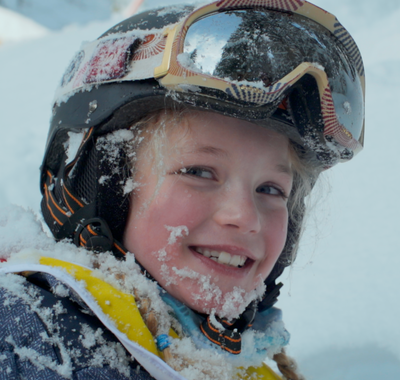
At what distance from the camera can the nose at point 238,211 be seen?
125 centimetres

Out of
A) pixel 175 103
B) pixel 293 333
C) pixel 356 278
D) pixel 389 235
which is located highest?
pixel 175 103

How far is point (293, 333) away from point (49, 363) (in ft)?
6.24

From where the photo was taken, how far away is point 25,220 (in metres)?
1.39

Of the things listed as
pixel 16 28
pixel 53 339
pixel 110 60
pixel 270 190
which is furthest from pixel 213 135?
pixel 16 28

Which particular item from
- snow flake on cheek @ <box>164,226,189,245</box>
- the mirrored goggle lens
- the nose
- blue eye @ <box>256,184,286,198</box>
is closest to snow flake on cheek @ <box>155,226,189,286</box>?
snow flake on cheek @ <box>164,226,189,245</box>

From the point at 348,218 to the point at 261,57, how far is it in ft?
7.74

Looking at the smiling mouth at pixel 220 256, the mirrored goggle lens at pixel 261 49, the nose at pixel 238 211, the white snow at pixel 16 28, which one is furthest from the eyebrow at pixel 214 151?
the white snow at pixel 16 28

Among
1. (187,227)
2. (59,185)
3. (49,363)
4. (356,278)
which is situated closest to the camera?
(49,363)

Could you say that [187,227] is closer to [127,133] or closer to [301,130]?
[127,133]

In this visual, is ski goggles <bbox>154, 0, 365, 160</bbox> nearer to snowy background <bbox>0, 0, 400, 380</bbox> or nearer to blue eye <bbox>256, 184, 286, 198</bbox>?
blue eye <bbox>256, 184, 286, 198</bbox>

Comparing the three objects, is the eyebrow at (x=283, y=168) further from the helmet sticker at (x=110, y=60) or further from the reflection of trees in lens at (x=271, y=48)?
the helmet sticker at (x=110, y=60)

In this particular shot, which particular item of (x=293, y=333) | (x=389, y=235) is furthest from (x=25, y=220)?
(x=389, y=235)

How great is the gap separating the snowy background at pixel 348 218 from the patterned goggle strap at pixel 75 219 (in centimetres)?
18

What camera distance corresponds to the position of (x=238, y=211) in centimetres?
125
